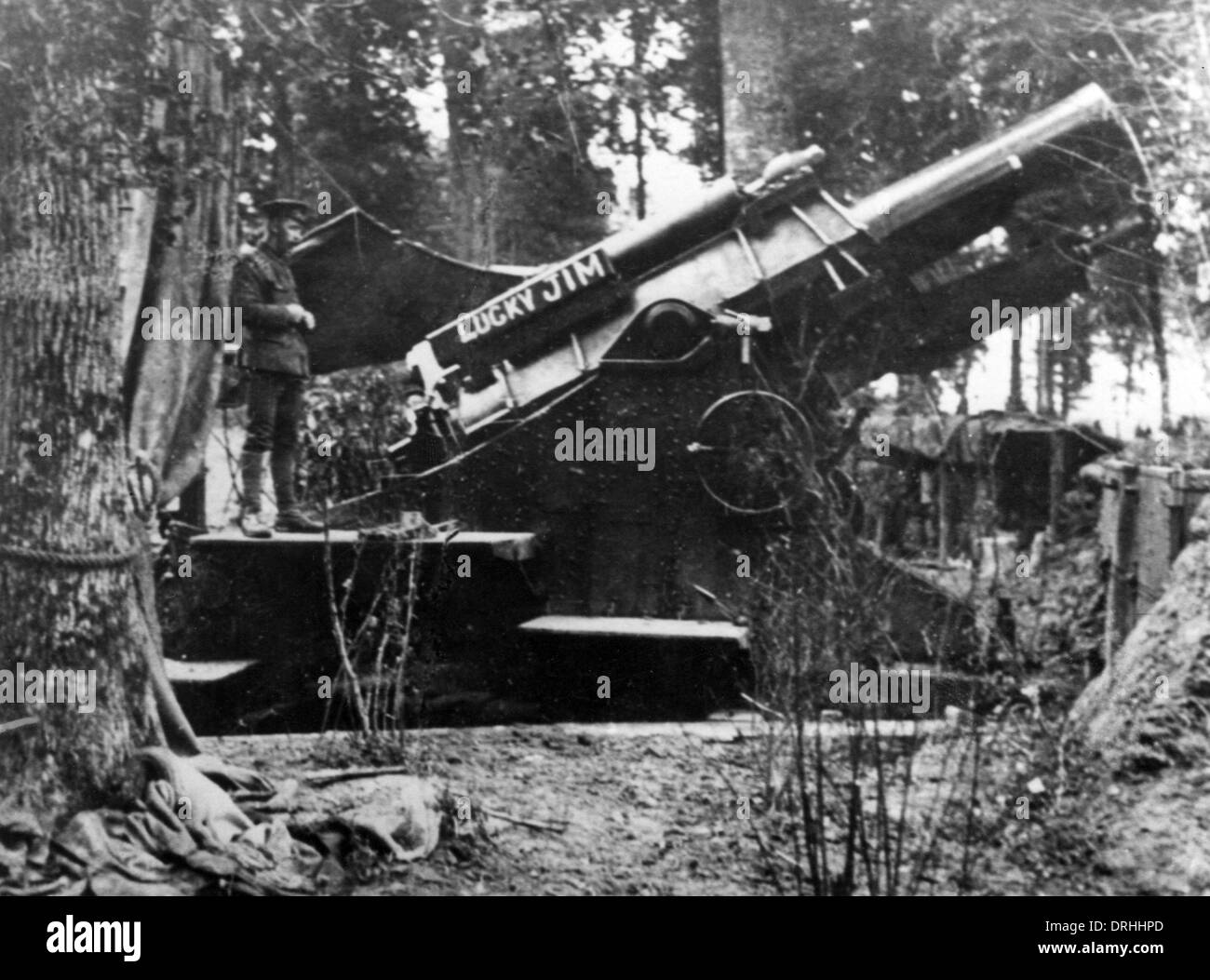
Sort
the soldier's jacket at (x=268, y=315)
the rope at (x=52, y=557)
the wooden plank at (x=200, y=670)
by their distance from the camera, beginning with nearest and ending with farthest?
the rope at (x=52, y=557) < the wooden plank at (x=200, y=670) < the soldier's jacket at (x=268, y=315)

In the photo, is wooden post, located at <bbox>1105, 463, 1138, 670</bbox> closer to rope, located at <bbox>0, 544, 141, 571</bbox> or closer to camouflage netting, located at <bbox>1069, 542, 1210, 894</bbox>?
camouflage netting, located at <bbox>1069, 542, 1210, 894</bbox>

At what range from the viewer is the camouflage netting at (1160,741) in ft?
12.9

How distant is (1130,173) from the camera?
435 centimetres

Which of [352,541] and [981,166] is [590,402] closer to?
[352,541]

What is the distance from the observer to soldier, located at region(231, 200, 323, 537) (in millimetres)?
4336

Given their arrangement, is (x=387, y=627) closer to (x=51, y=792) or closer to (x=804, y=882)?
(x=51, y=792)

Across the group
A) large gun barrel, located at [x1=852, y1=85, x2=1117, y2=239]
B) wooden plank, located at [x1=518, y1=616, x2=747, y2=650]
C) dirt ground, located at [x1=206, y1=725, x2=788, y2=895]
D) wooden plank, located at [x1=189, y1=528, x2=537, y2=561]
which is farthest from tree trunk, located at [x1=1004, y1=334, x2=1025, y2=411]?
wooden plank, located at [x1=189, y1=528, x2=537, y2=561]

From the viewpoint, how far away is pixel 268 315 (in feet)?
14.3

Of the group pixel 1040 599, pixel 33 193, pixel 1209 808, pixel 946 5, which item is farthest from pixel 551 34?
pixel 1209 808

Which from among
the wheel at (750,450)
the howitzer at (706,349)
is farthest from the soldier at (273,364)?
the wheel at (750,450)

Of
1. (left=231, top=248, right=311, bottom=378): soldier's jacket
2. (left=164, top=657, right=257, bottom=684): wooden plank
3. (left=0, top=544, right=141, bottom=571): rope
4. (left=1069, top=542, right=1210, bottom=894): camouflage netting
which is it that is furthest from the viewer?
(left=231, top=248, right=311, bottom=378): soldier's jacket

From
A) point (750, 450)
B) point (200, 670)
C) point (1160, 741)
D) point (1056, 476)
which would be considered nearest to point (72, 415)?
point (200, 670)

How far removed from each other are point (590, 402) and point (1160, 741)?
7.36ft

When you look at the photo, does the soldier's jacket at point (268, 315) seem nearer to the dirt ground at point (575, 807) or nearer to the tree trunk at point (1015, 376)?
the dirt ground at point (575, 807)
